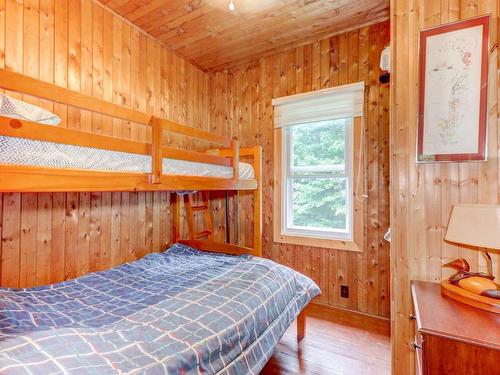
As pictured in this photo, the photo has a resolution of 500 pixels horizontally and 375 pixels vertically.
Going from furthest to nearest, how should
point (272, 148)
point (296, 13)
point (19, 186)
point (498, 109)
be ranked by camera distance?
point (272, 148) → point (296, 13) → point (498, 109) → point (19, 186)

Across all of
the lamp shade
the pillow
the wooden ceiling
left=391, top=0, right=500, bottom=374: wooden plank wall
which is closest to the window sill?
left=391, top=0, right=500, bottom=374: wooden plank wall

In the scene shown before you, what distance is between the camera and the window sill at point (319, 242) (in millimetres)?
2646

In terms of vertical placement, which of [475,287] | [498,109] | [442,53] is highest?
[442,53]

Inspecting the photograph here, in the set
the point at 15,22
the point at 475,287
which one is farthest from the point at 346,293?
the point at 15,22

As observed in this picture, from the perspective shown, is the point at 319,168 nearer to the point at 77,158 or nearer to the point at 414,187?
the point at 414,187

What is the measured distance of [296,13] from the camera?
241 centimetres

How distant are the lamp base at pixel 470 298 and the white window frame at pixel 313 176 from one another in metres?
1.43

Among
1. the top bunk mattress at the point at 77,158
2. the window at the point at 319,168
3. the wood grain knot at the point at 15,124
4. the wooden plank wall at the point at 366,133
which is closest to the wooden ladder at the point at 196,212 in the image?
the wooden plank wall at the point at 366,133

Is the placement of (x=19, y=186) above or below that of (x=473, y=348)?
above

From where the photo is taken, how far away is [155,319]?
50.1 inches

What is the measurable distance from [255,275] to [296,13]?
2.24 m

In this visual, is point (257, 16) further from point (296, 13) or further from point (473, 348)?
point (473, 348)

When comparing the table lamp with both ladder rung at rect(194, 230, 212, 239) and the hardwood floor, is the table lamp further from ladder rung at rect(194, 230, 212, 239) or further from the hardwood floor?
ladder rung at rect(194, 230, 212, 239)

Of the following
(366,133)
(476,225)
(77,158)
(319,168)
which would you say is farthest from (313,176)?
(77,158)
